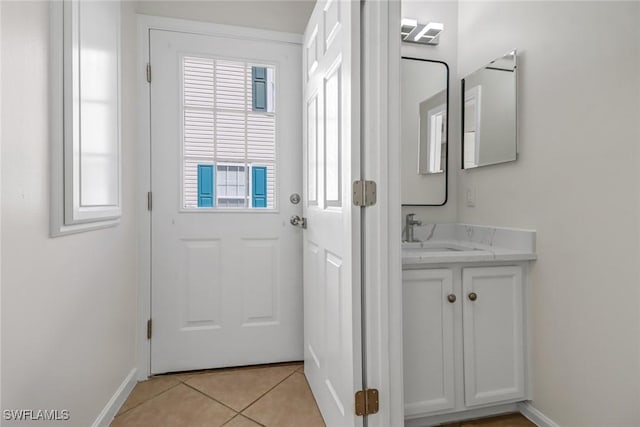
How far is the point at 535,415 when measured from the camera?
1.56 m

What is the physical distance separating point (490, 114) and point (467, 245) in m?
0.75

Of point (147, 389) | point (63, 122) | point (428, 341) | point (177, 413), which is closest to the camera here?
point (63, 122)

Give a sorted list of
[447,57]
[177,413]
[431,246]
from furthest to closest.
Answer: [447,57] < [431,246] < [177,413]

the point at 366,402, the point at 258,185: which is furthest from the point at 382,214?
the point at 258,185

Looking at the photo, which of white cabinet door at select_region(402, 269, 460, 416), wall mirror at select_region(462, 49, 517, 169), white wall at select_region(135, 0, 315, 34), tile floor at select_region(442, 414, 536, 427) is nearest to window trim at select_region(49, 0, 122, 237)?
white wall at select_region(135, 0, 315, 34)

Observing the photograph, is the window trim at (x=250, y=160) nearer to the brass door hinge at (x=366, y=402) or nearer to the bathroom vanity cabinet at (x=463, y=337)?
the bathroom vanity cabinet at (x=463, y=337)

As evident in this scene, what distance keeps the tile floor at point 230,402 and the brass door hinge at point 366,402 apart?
448 mm

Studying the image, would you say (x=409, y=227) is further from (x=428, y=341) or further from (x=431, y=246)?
(x=428, y=341)

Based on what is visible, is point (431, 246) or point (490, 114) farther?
point (431, 246)

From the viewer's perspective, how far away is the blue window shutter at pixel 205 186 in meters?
2.02

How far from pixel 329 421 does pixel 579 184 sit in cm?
146

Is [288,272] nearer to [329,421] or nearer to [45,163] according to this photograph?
[329,421]

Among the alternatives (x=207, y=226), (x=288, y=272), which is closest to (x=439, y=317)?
(x=288, y=272)

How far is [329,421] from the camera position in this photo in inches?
57.7
